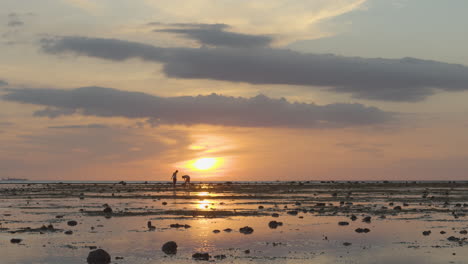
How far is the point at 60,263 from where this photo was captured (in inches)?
1064

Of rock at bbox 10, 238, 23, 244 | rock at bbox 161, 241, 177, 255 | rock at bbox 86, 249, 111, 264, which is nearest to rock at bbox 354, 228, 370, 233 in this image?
rock at bbox 161, 241, 177, 255

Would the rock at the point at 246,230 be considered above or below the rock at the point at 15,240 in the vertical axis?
below

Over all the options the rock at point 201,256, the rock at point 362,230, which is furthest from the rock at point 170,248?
the rock at point 362,230

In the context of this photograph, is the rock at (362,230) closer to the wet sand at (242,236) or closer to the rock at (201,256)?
the wet sand at (242,236)

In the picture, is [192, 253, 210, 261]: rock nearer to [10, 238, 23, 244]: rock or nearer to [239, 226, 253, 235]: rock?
[239, 226, 253, 235]: rock

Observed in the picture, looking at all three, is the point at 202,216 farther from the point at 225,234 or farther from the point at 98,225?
the point at 225,234

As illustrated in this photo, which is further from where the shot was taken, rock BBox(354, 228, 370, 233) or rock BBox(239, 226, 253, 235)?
rock BBox(354, 228, 370, 233)

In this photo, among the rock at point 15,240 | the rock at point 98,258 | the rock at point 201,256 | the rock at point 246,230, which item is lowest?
the rock at point 201,256

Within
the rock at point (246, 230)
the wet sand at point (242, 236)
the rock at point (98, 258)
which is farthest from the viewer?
the rock at point (246, 230)

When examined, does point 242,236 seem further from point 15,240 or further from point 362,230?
point 15,240

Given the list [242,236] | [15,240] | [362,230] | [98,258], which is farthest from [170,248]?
[362,230]

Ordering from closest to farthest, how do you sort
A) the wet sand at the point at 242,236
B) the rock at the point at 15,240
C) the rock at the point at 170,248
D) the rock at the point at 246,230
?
1. the wet sand at the point at 242,236
2. the rock at the point at 170,248
3. the rock at the point at 15,240
4. the rock at the point at 246,230

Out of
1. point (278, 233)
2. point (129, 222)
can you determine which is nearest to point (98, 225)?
point (129, 222)

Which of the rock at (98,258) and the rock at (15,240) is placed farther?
the rock at (15,240)
